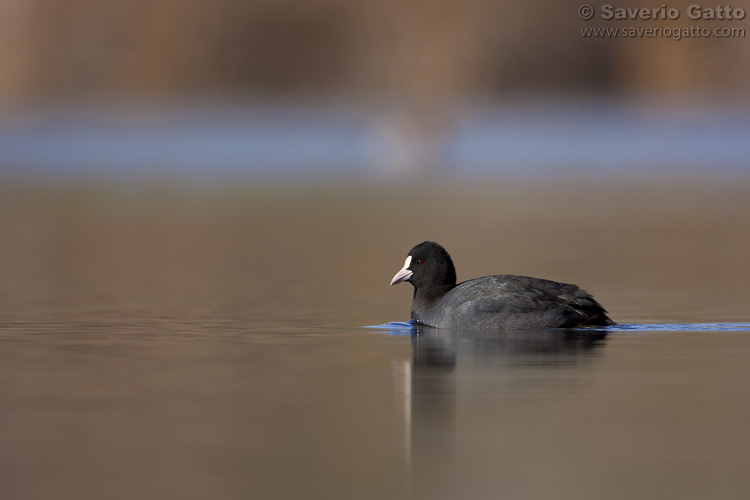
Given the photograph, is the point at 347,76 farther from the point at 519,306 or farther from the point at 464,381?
the point at 464,381

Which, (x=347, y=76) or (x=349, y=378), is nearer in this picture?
(x=349, y=378)

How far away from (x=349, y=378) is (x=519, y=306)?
274 centimetres

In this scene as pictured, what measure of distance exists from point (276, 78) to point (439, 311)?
3471cm

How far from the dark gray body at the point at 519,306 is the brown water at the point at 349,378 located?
27cm

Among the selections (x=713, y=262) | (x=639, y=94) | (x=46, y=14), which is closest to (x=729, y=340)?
(x=713, y=262)

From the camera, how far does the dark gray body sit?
1258cm

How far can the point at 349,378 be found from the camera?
10.2m

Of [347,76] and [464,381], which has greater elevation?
[347,76]

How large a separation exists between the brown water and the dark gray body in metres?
0.27

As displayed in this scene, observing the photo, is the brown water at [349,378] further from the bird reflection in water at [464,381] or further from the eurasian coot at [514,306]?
the eurasian coot at [514,306]

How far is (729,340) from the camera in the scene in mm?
11758

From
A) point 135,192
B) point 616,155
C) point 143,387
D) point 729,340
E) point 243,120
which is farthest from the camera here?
point 243,120

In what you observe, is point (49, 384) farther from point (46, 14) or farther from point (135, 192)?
point (46, 14)

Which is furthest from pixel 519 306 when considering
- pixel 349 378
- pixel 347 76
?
pixel 347 76
